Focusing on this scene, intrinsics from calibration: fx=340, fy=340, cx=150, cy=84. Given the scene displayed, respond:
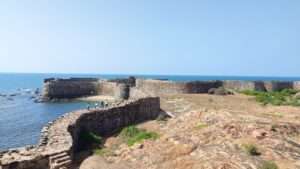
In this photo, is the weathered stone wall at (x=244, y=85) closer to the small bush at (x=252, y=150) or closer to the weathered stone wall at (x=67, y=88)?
the weathered stone wall at (x=67, y=88)

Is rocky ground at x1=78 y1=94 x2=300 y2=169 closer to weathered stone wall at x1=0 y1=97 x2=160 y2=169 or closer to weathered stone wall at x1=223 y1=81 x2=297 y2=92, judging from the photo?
weathered stone wall at x1=0 y1=97 x2=160 y2=169

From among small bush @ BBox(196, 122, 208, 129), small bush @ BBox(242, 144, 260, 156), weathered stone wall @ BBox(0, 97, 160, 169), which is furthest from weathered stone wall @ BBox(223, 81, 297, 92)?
small bush @ BBox(242, 144, 260, 156)

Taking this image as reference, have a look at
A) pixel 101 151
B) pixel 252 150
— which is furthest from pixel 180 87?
pixel 252 150

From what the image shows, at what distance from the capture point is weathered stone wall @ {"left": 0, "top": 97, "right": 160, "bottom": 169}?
11602 millimetres

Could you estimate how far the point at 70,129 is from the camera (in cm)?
1631

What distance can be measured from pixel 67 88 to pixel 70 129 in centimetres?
5060

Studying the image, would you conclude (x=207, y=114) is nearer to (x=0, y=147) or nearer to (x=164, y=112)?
(x=164, y=112)

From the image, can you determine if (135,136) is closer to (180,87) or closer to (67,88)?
(180,87)

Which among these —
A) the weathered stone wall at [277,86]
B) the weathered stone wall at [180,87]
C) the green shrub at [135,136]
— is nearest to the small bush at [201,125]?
the green shrub at [135,136]

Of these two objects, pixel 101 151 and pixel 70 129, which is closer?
pixel 101 151

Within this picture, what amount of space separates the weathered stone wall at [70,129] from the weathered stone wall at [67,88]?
4060 centimetres

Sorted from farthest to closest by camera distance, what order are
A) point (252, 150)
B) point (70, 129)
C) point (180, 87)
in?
point (180, 87) < point (70, 129) < point (252, 150)

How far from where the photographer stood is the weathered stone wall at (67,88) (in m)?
64.0

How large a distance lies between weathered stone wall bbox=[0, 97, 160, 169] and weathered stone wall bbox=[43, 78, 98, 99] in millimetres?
40603
